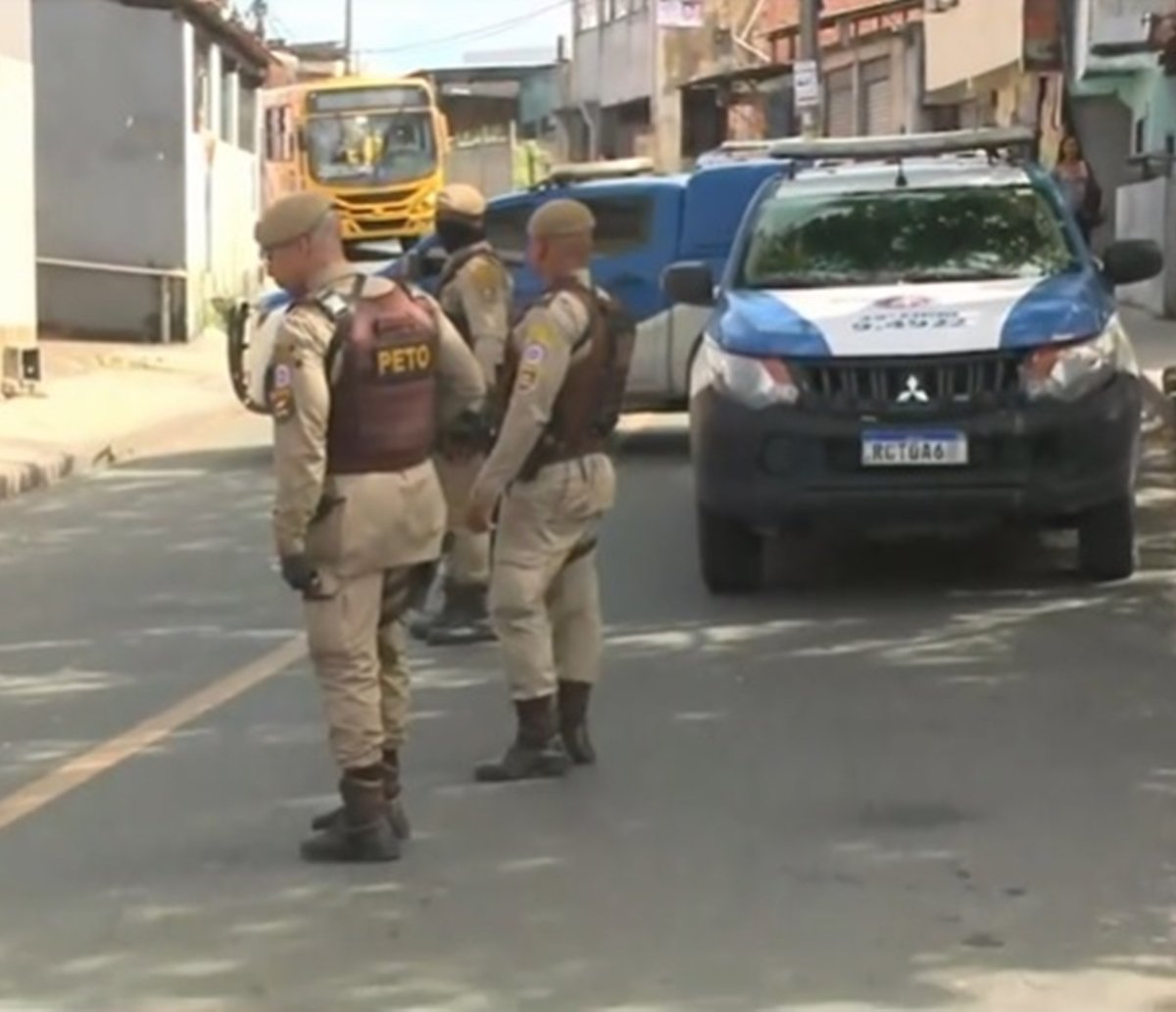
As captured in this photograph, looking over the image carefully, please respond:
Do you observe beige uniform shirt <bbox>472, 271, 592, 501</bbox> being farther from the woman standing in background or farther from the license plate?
the woman standing in background

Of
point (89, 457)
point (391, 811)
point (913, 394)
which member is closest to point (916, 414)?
point (913, 394)

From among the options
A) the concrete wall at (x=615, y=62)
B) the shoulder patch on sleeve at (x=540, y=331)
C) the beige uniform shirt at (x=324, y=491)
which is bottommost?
the beige uniform shirt at (x=324, y=491)

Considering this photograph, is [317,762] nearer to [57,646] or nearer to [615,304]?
[615,304]

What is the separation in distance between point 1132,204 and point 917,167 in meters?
16.2

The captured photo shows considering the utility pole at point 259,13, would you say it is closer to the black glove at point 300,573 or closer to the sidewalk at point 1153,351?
the sidewalk at point 1153,351

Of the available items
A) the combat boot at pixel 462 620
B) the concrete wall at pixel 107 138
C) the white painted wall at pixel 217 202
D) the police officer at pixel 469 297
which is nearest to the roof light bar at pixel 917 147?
the police officer at pixel 469 297

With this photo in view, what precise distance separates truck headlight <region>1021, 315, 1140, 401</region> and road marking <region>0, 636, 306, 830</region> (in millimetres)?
3156

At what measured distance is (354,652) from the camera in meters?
6.82

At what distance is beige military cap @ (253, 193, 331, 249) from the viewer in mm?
6676

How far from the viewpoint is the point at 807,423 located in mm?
10508

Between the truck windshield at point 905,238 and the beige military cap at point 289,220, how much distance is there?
198 inches

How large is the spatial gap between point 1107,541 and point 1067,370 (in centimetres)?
89

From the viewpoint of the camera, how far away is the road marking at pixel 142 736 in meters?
7.79

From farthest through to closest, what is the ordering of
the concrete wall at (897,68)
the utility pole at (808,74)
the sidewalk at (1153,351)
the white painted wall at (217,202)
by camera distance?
the concrete wall at (897,68) < the utility pole at (808,74) < the white painted wall at (217,202) < the sidewalk at (1153,351)
